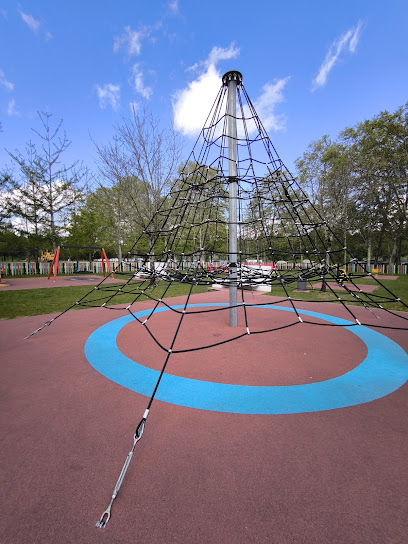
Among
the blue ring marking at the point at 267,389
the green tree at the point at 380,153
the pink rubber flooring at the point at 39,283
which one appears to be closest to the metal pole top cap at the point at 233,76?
the blue ring marking at the point at 267,389

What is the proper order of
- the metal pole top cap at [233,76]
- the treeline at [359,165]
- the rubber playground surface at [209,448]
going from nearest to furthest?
the rubber playground surface at [209,448], the metal pole top cap at [233,76], the treeline at [359,165]

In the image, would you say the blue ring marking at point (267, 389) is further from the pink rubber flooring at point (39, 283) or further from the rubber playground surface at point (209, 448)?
the pink rubber flooring at point (39, 283)

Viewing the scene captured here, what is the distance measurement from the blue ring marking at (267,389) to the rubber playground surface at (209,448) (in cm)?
2

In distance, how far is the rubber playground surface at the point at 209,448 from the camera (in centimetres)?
168

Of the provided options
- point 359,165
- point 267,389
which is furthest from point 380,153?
point 267,389

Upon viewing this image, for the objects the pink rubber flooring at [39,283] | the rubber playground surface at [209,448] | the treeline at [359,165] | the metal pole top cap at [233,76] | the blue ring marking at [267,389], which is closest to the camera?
the rubber playground surface at [209,448]

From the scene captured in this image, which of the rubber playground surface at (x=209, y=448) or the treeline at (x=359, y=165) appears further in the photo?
the treeline at (x=359, y=165)

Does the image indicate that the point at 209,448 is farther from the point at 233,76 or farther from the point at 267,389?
the point at 233,76

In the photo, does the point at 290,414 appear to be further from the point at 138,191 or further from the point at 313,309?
the point at 138,191

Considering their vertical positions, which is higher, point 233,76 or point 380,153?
point 380,153

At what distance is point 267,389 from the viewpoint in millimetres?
3410

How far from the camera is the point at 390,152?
22781 millimetres

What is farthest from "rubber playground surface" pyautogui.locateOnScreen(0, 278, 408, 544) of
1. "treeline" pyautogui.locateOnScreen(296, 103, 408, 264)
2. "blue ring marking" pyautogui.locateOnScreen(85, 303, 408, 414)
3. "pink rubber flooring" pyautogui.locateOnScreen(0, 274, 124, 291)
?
"treeline" pyautogui.locateOnScreen(296, 103, 408, 264)

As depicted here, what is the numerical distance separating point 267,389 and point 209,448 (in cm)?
132
